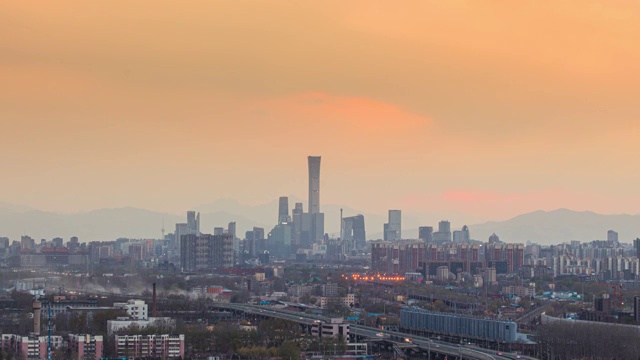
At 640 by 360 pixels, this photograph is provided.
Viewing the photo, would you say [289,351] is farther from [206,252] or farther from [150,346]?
[206,252]

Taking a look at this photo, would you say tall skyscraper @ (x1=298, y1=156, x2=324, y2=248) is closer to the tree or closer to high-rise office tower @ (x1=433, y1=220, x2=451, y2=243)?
high-rise office tower @ (x1=433, y1=220, x2=451, y2=243)

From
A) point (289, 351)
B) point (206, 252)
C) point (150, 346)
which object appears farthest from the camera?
point (206, 252)

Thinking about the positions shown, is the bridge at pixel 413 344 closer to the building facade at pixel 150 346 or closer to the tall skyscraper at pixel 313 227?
the building facade at pixel 150 346

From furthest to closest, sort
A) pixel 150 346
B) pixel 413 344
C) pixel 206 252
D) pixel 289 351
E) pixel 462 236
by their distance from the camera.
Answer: pixel 462 236 < pixel 206 252 < pixel 413 344 < pixel 150 346 < pixel 289 351

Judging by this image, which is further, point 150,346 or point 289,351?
point 150,346

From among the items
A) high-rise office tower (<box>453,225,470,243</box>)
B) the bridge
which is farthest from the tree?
high-rise office tower (<box>453,225,470,243</box>)

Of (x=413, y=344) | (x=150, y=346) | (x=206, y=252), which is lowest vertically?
(x=413, y=344)

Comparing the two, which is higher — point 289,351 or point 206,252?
point 206,252

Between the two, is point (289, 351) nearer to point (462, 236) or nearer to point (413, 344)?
point (413, 344)

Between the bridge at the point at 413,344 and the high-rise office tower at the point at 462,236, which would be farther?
the high-rise office tower at the point at 462,236

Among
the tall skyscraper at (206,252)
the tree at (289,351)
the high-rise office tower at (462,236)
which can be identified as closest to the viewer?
the tree at (289,351)

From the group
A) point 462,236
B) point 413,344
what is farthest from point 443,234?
point 413,344

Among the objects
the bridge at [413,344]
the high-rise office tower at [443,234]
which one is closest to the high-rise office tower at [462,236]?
the high-rise office tower at [443,234]

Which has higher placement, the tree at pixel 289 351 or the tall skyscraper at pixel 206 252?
the tall skyscraper at pixel 206 252
